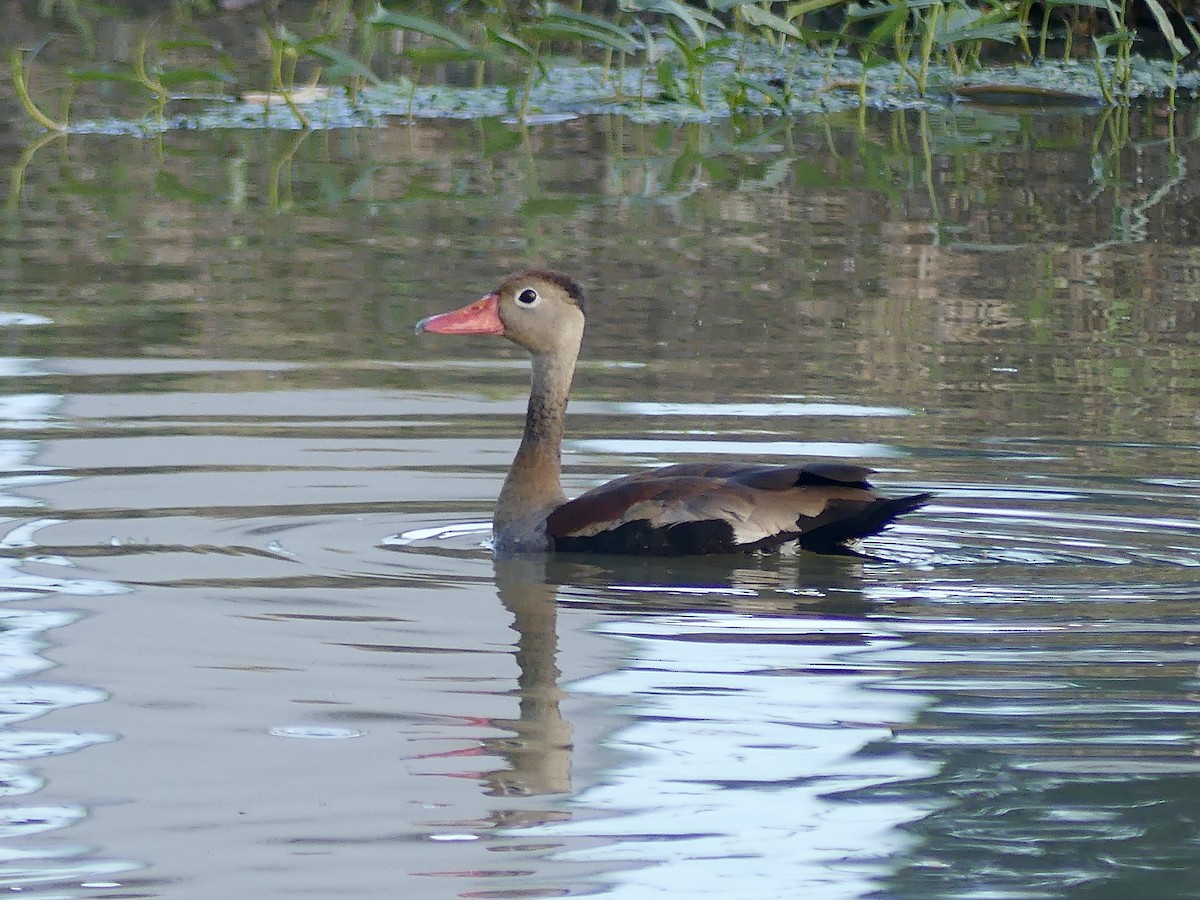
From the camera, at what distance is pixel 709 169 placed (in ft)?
45.4

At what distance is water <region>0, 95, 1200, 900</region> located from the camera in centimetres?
387

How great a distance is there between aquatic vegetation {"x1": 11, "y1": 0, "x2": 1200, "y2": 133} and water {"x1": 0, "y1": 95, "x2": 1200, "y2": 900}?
1307mm

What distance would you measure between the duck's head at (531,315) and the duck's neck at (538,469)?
0.20 ft

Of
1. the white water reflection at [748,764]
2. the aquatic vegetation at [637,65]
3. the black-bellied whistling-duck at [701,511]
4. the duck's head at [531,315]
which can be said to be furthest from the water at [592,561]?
the aquatic vegetation at [637,65]

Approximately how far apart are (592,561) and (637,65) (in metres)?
13.6

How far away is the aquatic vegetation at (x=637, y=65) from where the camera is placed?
14.0 m

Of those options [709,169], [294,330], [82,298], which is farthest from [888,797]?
[709,169]

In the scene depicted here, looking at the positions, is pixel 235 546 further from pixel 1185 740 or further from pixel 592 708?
pixel 1185 740

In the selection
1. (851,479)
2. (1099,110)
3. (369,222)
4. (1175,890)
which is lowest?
(1175,890)

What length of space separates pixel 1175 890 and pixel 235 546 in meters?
3.22

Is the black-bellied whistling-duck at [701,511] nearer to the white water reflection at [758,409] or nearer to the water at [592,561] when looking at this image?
the water at [592,561]

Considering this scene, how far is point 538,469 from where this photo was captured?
658cm

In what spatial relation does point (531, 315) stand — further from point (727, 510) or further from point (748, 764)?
point (748, 764)

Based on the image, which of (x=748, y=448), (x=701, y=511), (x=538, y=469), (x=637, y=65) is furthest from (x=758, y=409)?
(x=637, y=65)
